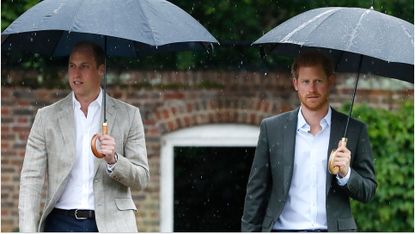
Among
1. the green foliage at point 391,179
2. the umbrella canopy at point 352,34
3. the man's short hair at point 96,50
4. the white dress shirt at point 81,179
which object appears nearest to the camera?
the umbrella canopy at point 352,34

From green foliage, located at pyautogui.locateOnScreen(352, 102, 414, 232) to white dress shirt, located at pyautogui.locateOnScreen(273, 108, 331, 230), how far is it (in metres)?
3.37

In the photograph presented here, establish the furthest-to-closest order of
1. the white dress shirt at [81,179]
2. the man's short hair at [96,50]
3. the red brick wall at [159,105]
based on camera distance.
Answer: the red brick wall at [159,105]
the man's short hair at [96,50]
the white dress shirt at [81,179]

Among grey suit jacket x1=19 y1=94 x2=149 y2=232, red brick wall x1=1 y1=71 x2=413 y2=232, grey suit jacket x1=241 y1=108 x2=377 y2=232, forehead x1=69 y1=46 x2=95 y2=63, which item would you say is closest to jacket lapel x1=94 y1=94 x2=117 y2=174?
grey suit jacket x1=19 y1=94 x2=149 y2=232

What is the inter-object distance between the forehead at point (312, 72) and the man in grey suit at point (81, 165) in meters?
0.86

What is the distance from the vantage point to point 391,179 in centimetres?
923

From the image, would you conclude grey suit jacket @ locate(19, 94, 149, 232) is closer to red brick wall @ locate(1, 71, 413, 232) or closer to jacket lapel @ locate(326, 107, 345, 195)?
jacket lapel @ locate(326, 107, 345, 195)

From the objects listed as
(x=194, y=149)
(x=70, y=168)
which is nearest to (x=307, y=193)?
(x=70, y=168)

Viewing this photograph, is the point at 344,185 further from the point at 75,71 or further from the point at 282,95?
the point at 282,95

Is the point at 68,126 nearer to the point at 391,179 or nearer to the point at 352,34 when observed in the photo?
the point at 352,34

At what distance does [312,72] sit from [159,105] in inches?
152

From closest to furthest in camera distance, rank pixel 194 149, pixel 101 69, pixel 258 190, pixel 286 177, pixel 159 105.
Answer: pixel 286 177 → pixel 258 190 → pixel 101 69 → pixel 159 105 → pixel 194 149

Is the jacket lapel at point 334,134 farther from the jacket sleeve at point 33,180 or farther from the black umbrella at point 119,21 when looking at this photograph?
the jacket sleeve at point 33,180

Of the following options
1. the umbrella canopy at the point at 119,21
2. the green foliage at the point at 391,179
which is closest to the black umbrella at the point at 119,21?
the umbrella canopy at the point at 119,21

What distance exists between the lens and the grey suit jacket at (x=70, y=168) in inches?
234
